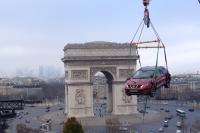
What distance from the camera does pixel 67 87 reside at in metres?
45.0

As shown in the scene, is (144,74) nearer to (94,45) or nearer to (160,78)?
(160,78)

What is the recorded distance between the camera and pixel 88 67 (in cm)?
4369

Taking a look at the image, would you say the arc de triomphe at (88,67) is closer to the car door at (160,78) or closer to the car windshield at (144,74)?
the car door at (160,78)

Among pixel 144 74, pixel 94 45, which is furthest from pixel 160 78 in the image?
pixel 94 45

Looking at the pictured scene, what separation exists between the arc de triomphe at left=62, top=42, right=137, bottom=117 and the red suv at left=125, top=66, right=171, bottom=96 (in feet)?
97.6

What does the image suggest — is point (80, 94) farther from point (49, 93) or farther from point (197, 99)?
point (49, 93)

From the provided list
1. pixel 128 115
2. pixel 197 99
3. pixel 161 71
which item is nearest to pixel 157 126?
pixel 128 115

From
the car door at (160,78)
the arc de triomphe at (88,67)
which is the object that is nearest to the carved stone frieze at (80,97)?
the arc de triomphe at (88,67)

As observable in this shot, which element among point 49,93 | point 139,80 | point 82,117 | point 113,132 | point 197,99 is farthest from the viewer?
point 49,93

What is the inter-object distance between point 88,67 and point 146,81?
3149 cm

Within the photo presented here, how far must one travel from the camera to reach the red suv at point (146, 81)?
1216 centimetres

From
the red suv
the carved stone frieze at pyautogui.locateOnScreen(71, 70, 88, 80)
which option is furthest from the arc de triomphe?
the red suv

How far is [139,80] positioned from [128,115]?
3243 cm

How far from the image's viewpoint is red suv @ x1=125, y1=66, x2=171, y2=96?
1216 centimetres
